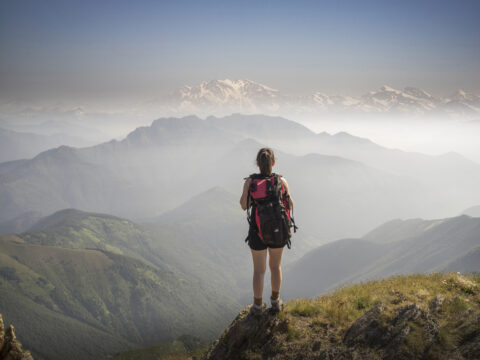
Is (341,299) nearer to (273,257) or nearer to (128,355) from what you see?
(273,257)

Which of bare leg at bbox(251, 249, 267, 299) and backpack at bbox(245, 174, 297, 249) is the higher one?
backpack at bbox(245, 174, 297, 249)

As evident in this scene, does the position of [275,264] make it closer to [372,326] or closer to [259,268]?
[259,268]

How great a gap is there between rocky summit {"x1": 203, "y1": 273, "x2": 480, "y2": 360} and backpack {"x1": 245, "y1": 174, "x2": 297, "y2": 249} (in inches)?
96.3

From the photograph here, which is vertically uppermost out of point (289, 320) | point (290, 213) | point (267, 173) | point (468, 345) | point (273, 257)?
point (267, 173)

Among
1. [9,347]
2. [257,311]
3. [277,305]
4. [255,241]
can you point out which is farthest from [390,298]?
[9,347]

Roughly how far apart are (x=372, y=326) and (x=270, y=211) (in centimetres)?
372

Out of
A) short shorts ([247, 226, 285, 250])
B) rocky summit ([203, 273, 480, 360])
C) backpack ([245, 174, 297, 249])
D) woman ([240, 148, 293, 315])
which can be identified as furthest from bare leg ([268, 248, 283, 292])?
rocky summit ([203, 273, 480, 360])

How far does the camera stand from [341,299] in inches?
374

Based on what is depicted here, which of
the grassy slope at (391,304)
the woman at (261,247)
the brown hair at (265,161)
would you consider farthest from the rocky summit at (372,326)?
the brown hair at (265,161)

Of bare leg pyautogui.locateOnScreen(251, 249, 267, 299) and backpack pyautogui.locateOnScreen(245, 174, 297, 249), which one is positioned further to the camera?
bare leg pyautogui.locateOnScreen(251, 249, 267, 299)

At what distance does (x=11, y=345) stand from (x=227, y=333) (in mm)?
5767

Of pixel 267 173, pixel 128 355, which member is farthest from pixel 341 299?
pixel 128 355

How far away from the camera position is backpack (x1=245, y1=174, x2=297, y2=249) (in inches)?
294

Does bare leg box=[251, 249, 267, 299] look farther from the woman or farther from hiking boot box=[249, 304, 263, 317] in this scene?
hiking boot box=[249, 304, 263, 317]
